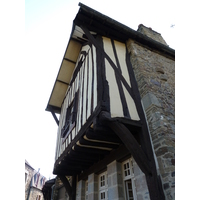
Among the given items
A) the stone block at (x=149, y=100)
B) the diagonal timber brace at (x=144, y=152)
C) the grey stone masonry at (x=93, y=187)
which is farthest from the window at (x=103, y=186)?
the stone block at (x=149, y=100)

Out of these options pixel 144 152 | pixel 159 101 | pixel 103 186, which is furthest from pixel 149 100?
pixel 103 186

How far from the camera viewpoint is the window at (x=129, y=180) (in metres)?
2.71

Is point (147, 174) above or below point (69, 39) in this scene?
below

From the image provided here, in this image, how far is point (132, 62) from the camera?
3.76m

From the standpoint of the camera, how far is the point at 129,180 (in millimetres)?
2887

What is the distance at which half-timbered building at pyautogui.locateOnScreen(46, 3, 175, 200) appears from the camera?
2.25 m

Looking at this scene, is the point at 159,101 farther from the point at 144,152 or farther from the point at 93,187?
the point at 93,187

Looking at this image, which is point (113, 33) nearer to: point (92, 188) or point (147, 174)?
point (147, 174)

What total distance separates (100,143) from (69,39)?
3.61 m

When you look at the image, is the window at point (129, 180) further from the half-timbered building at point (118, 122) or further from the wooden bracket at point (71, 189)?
the wooden bracket at point (71, 189)

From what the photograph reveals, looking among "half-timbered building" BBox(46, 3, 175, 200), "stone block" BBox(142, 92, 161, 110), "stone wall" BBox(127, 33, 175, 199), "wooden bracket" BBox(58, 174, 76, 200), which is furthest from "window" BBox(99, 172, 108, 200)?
"stone block" BBox(142, 92, 161, 110)

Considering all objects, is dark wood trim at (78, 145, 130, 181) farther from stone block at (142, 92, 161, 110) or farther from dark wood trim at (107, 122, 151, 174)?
stone block at (142, 92, 161, 110)

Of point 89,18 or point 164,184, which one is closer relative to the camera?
point 164,184

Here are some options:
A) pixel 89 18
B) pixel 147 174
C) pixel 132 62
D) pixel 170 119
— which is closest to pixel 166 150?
pixel 147 174
